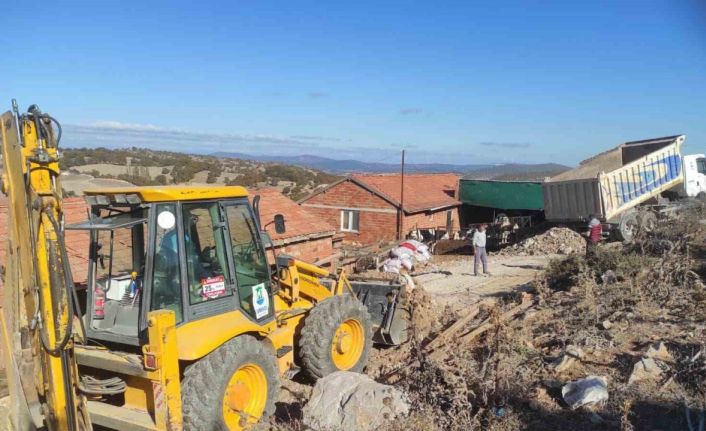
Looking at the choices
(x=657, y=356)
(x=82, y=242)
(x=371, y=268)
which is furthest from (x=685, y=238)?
(x=82, y=242)

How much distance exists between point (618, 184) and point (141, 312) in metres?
17.5

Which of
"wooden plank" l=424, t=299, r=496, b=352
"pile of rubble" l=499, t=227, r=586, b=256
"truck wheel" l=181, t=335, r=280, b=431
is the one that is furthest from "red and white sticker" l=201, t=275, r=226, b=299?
"pile of rubble" l=499, t=227, r=586, b=256

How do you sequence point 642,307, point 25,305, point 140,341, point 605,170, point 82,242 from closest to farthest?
point 25,305 → point 140,341 → point 642,307 → point 82,242 → point 605,170

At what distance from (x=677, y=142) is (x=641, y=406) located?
16767mm

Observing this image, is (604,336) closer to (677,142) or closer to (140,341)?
(140,341)

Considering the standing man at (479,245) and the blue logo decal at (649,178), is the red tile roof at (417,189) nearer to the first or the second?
the standing man at (479,245)

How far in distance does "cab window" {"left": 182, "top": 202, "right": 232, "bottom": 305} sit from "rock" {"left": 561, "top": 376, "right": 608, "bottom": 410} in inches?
139

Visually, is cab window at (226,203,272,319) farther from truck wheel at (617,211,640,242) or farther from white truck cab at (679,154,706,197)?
white truck cab at (679,154,706,197)

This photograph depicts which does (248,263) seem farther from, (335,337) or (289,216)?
(289,216)

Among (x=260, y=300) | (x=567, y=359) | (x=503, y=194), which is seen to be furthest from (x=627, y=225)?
(x=260, y=300)

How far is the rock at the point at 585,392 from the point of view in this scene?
5406mm

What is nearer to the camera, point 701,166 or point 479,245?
point 479,245

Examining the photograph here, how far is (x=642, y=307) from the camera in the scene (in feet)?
28.1

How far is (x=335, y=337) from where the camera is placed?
22.7ft
